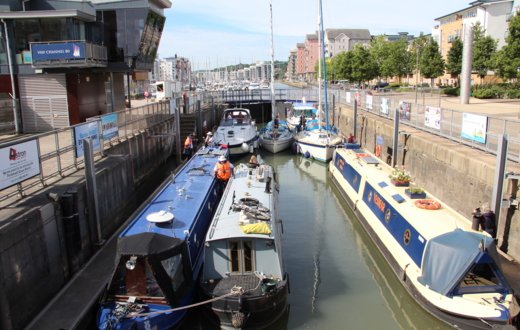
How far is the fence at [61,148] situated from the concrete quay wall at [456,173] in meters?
12.7

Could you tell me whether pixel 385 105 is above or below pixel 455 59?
below

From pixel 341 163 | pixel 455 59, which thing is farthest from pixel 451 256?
pixel 455 59

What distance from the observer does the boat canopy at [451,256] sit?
977 centimetres

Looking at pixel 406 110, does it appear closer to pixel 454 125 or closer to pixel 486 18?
pixel 454 125

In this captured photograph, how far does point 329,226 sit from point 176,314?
9638 millimetres

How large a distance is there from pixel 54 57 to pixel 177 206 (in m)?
16.3

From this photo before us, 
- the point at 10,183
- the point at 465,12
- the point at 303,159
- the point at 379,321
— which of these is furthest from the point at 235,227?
the point at 465,12

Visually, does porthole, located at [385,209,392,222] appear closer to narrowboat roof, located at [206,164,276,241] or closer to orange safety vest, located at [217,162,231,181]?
narrowboat roof, located at [206,164,276,241]

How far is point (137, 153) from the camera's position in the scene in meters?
23.2

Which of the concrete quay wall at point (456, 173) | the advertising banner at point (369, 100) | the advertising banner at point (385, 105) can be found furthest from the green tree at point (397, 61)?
the concrete quay wall at point (456, 173)

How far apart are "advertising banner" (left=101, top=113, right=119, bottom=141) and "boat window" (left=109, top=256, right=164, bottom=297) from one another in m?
9.25

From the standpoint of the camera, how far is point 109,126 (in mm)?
18516

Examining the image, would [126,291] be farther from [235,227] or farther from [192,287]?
[235,227]

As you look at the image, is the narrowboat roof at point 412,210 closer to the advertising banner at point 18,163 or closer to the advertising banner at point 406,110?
the advertising banner at point 406,110
